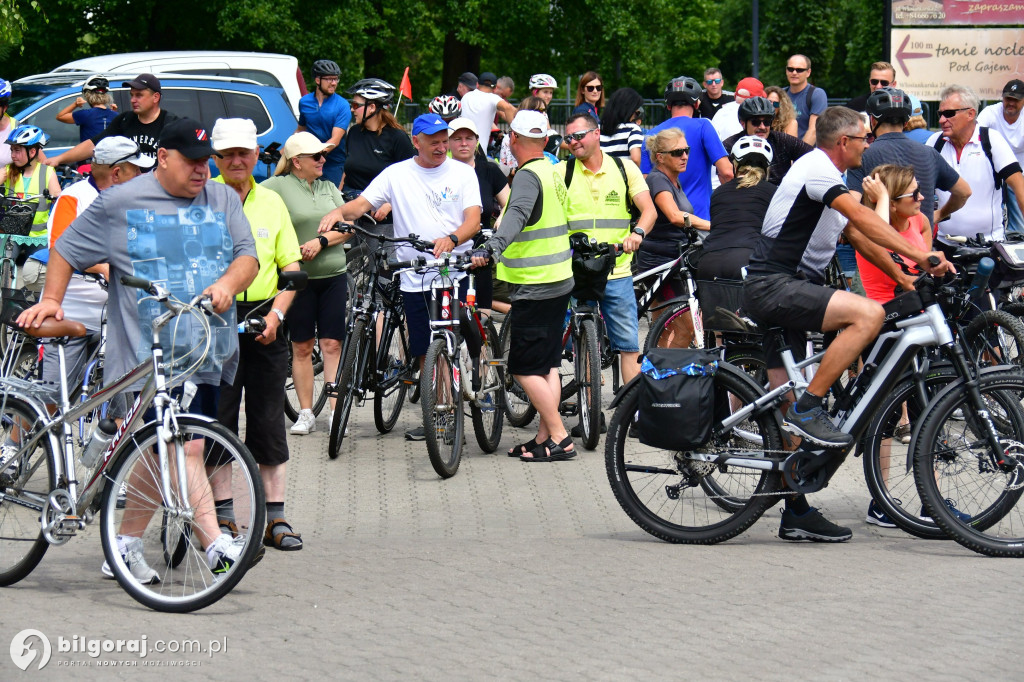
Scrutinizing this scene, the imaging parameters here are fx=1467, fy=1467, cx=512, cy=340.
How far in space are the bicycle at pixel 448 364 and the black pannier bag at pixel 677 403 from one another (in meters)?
1.79

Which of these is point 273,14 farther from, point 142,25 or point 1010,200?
point 1010,200

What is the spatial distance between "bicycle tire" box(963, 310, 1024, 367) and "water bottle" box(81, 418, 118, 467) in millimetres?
5070

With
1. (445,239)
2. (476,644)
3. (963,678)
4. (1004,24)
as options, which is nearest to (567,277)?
(445,239)

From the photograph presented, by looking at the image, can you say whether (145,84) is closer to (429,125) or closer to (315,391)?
(315,391)

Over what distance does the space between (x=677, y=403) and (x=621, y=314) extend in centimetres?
280

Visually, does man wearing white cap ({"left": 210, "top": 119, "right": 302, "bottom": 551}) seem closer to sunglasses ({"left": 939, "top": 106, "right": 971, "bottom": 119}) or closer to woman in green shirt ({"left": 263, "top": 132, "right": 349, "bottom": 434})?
woman in green shirt ({"left": 263, "top": 132, "right": 349, "bottom": 434})

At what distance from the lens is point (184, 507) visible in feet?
18.6

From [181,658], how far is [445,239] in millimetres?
3905

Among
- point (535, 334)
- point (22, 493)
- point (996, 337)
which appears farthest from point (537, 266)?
point (22, 493)

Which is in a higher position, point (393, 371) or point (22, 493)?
point (22, 493)

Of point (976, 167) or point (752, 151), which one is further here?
point (976, 167)

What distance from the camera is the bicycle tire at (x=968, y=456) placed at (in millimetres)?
6422

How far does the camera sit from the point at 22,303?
773 cm
